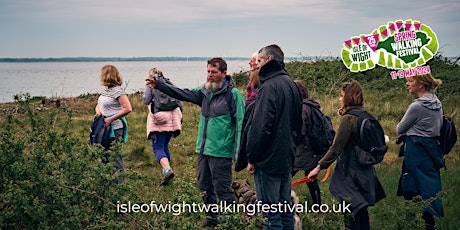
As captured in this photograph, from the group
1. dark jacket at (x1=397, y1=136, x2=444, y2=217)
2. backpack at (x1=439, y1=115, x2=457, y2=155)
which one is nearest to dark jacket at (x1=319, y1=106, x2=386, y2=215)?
dark jacket at (x1=397, y1=136, x2=444, y2=217)

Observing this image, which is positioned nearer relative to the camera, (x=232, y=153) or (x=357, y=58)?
(x=232, y=153)

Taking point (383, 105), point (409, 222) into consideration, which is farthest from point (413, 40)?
point (409, 222)

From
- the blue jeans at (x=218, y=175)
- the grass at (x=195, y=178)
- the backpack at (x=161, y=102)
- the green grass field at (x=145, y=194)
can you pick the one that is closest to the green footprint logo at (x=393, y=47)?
the grass at (x=195, y=178)

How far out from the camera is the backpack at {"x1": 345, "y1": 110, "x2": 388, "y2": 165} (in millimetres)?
5324

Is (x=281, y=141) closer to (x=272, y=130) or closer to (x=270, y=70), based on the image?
(x=272, y=130)

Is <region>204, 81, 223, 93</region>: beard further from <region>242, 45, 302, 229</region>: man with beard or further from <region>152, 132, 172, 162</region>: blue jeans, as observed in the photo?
<region>152, 132, 172, 162</region>: blue jeans

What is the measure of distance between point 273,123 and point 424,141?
6.81 ft

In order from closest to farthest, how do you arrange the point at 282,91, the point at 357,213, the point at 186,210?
the point at 186,210
the point at 282,91
the point at 357,213

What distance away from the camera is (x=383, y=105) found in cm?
1573

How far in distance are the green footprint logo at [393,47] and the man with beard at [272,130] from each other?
526 inches

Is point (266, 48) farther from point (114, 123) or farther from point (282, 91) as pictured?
point (114, 123)

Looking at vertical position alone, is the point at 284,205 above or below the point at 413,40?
below

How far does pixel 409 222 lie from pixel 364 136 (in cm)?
99

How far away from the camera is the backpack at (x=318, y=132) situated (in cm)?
649
